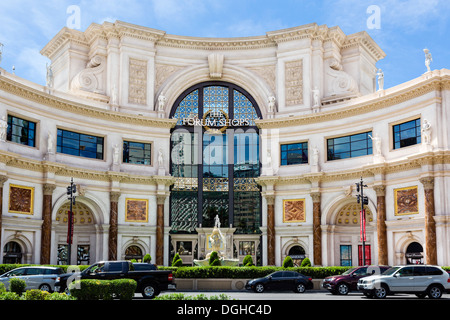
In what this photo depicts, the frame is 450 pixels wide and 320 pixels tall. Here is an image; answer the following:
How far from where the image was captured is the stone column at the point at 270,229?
52.9 metres

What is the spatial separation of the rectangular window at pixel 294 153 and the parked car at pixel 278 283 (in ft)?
63.0

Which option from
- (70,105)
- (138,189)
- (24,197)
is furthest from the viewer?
(138,189)

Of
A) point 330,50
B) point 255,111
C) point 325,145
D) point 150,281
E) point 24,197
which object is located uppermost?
point 330,50

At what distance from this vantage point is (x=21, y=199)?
45406 millimetres

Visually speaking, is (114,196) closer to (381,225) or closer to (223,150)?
(223,150)

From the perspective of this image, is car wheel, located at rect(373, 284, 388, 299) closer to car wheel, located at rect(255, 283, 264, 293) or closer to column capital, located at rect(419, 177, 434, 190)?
car wheel, located at rect(255, 283, 264, 293)

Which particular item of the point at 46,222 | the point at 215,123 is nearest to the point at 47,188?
the point at 46,222

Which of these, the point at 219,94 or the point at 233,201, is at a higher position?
the point at 219,94

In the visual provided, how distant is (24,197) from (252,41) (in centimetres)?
2633

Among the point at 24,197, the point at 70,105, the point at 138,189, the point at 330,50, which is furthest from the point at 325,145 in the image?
the point at 24,197

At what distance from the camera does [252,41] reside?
5709 cm

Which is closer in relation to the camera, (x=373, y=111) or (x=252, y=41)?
(x=373, y=111)

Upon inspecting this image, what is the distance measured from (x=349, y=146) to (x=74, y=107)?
24.6 metres

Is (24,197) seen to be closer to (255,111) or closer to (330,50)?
(255,111)
